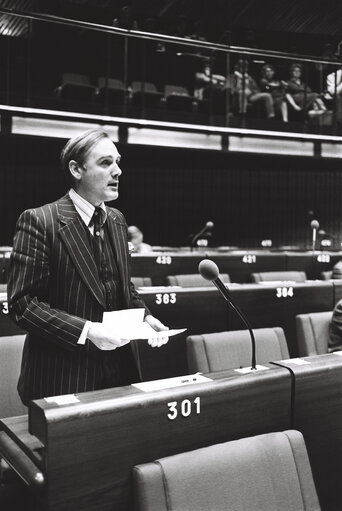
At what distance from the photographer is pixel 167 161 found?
30.5ft

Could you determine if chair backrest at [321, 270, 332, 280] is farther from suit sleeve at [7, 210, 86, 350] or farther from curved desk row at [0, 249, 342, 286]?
suit sleeve at [7, 210, 86, 350]

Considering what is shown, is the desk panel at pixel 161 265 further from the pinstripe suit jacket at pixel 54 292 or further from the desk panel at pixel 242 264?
the pinstripe suit jacket at pixel 54 292

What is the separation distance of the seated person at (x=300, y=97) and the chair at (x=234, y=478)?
25.2ft

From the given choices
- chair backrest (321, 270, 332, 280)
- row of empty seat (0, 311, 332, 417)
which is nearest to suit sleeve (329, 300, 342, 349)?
row of empty seat (0, 311, 332, 417)

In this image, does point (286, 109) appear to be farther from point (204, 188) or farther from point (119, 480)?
point (119, 480)

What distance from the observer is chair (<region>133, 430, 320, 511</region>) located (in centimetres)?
119

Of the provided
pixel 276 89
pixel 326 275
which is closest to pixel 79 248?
pixel 326 275

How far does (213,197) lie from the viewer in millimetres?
11117

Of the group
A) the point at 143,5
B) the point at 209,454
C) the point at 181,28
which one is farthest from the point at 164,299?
the point at 143,5

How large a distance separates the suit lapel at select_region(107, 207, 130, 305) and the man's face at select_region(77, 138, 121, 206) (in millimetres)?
108

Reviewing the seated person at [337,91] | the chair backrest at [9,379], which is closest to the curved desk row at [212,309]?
the chair backrest at [9,379]

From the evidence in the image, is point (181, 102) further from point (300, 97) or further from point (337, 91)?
point (337, 91)

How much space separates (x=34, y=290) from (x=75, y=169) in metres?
0.37

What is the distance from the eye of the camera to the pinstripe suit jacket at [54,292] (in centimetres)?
150
